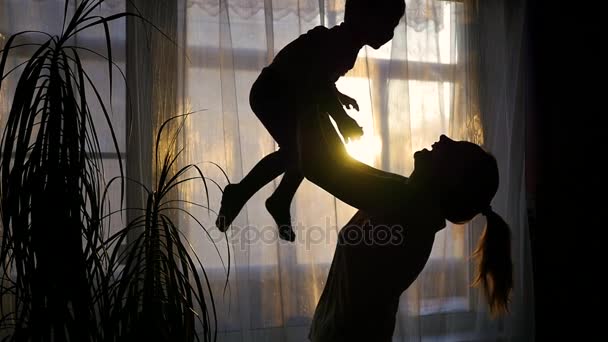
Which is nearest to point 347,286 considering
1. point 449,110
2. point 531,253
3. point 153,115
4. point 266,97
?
point 266,97

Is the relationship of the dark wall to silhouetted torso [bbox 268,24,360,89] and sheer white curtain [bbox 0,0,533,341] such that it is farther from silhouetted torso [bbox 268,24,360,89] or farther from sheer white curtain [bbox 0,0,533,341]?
silhouetted torso [bbox 268,24,360,89]

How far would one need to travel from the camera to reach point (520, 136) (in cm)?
258

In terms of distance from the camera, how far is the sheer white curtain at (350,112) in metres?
2.10

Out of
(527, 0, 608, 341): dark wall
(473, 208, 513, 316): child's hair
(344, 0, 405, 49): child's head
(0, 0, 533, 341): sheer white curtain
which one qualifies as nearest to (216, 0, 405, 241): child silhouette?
(344, 0, 405, 49): child's head

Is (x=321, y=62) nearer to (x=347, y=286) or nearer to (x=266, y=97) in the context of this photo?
(x=266, y=97)

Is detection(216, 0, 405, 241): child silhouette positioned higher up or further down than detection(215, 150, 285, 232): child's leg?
higher up

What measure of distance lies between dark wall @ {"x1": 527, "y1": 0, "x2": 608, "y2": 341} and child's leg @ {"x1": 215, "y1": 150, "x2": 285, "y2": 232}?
5.84ft

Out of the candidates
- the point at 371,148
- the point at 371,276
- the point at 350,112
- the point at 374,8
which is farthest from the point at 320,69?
the point at 371,148

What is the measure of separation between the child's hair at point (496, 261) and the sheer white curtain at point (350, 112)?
2.89ft

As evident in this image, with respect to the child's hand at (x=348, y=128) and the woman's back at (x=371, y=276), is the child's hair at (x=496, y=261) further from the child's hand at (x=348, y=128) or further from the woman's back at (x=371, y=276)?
the child's hand at (x=348, y=128)

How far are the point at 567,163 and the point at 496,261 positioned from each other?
158cm

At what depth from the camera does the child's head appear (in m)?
0.88

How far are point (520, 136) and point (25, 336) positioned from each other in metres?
2.20

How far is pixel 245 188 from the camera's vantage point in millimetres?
979
